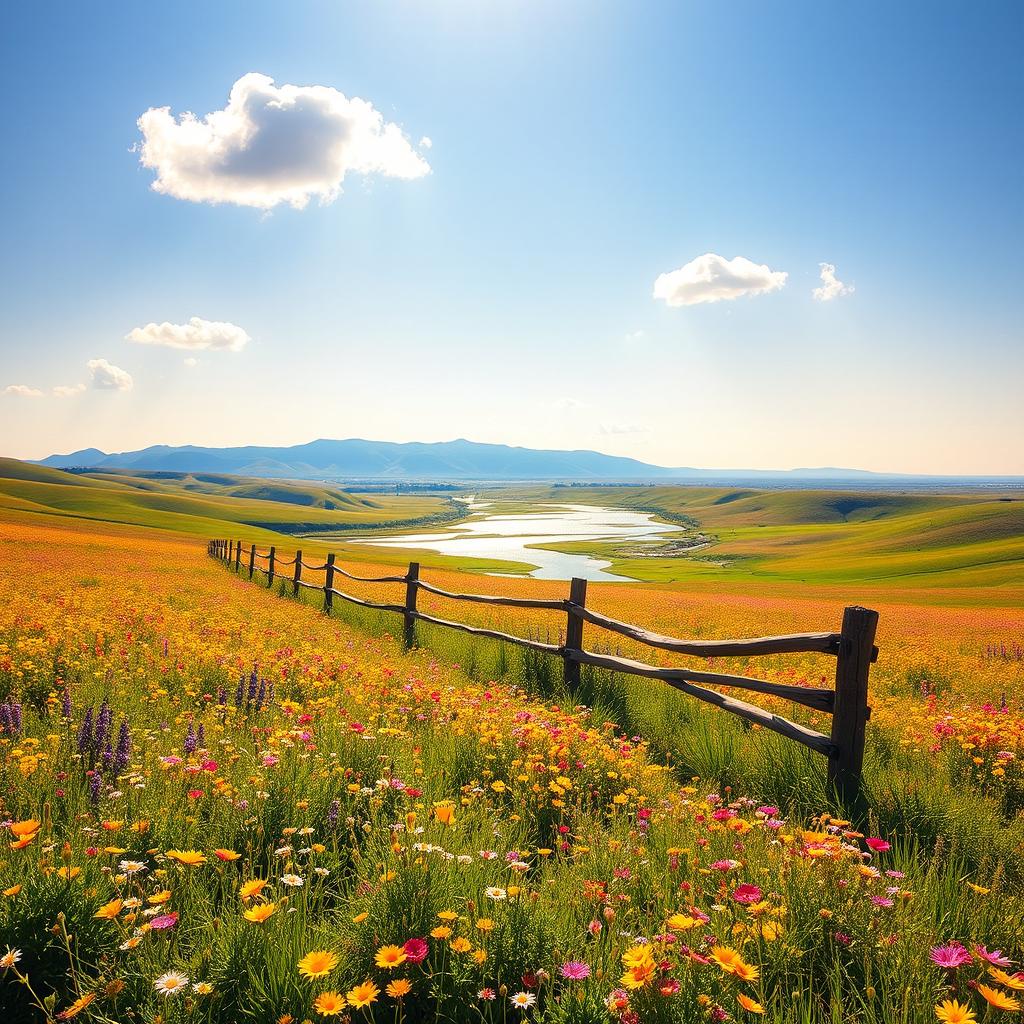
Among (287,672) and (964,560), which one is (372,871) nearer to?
(287,672)

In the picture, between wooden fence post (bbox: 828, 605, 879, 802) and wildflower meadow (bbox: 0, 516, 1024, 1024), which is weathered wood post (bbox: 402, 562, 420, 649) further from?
wooden fence post (bbox: 828, 605, 879, 802)

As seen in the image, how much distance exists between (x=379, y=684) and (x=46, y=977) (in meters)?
4.62

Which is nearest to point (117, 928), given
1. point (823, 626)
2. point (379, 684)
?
point (379, 684)

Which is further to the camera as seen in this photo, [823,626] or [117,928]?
[823,626]

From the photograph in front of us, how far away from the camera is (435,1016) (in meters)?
2.22

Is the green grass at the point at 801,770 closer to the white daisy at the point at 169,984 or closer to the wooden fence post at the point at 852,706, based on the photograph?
the wooden fence post at the point at 852,706

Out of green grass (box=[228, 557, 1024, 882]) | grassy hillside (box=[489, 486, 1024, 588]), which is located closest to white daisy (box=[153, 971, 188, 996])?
green grass (box=[228, 557, 1024, 882])

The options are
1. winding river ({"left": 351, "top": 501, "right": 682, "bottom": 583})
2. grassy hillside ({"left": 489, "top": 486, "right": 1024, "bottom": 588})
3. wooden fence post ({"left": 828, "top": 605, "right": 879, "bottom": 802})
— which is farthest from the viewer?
winding river ({"left": 351, "top": 501, "right": 682, "bottom": 583})

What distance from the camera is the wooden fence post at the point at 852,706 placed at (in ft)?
14.8

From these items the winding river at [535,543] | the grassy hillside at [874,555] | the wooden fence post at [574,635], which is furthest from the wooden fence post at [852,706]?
the grassy hillside at [874,555]

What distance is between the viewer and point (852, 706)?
454 cm

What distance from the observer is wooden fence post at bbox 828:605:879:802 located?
4516 millimetres

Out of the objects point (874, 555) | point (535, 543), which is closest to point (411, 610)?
point (874, 555)

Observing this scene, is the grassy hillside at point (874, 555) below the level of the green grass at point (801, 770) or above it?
below
